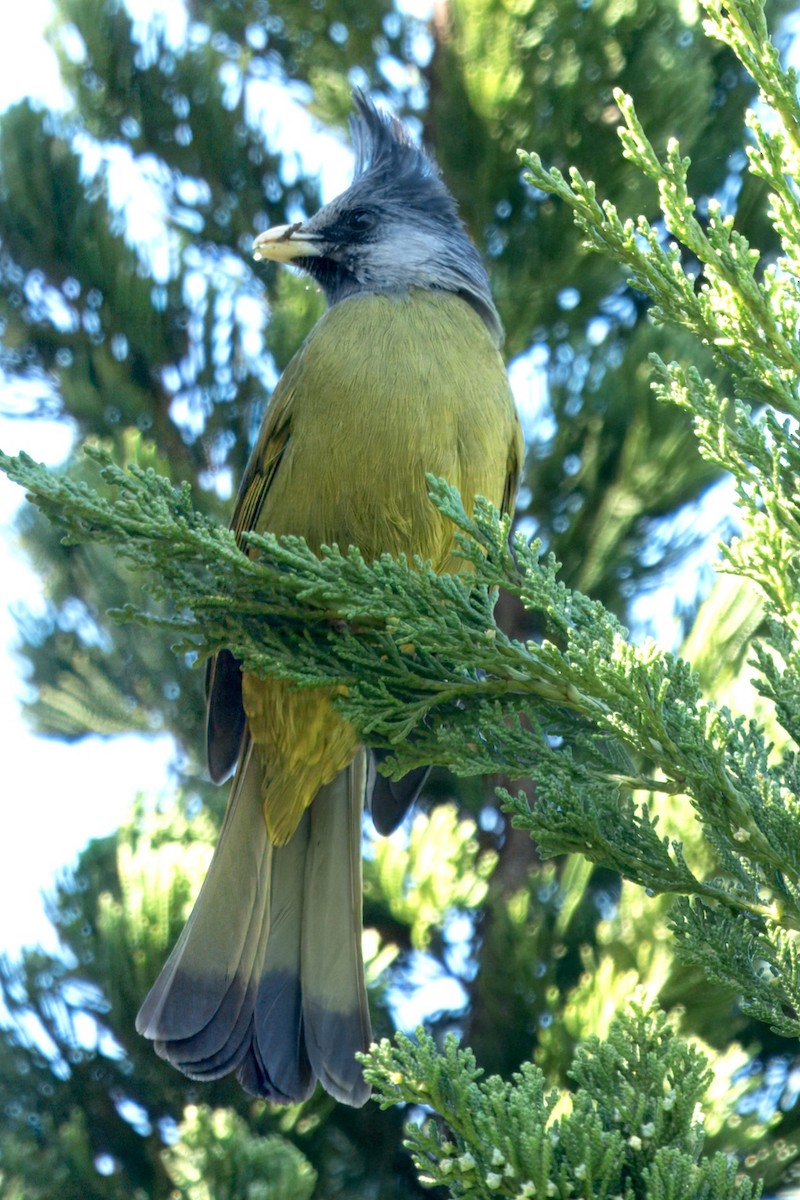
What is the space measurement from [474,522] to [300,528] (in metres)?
0.96

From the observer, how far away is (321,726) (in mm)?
2930

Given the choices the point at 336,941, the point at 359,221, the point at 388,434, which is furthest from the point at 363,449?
the point at 359,221

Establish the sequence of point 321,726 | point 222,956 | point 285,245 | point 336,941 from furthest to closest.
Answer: point 285,245
point 321,726
point 336,941
point 222,956

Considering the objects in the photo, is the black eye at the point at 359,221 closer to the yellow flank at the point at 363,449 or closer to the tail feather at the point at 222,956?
the yellow flank at the point at 363,449

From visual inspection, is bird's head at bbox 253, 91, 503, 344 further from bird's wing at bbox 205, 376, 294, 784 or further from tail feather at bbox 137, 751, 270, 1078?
tail feather at bbox 137, 751, 270, 1078

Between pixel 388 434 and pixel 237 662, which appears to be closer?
pixel 388 434

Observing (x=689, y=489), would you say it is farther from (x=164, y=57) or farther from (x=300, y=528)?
(x=164, y=57)

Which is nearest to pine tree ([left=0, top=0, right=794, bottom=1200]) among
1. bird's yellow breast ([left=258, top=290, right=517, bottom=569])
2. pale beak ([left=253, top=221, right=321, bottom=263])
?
pale beak ([left=253, top=221, right=321, bottom=263])

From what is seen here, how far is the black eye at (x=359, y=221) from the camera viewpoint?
3585 mm

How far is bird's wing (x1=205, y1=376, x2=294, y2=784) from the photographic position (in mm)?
2990

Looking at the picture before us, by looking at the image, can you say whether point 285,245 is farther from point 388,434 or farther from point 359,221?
point 388,434

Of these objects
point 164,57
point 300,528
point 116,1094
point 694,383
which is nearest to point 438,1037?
point 116,1094

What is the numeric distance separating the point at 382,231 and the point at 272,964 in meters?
1.84

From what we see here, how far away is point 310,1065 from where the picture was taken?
8.57ft
